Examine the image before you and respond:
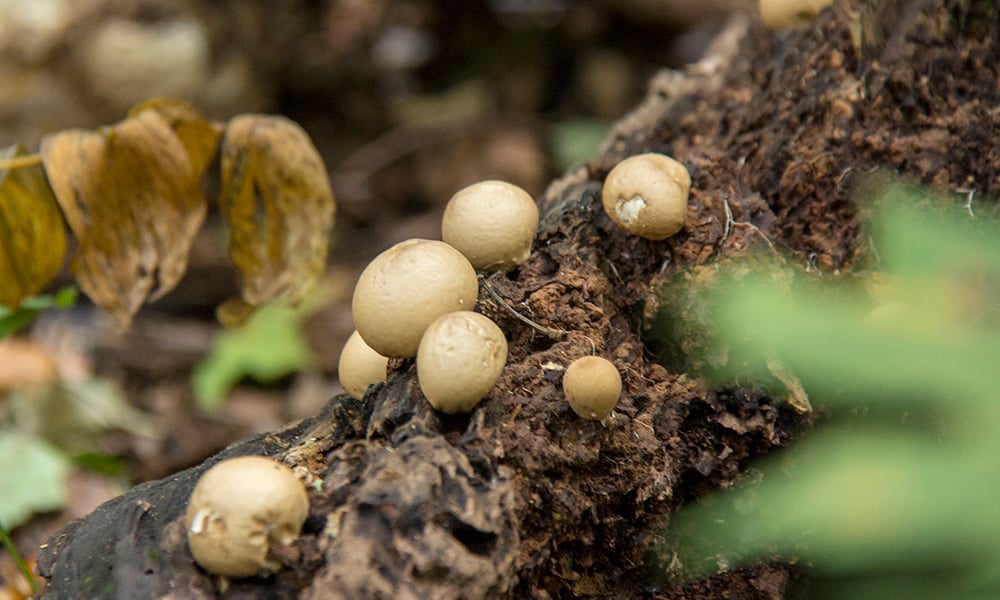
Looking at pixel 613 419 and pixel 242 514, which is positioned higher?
pixel 613 419

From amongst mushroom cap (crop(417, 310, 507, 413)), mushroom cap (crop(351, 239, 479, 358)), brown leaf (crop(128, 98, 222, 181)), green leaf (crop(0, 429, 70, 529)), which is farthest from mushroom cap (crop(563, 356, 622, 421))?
green leaf (crop(0, 429, 70, 529))

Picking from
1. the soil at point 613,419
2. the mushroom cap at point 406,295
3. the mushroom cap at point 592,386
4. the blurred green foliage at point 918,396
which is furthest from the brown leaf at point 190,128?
the blurred green foliage at point 918,396

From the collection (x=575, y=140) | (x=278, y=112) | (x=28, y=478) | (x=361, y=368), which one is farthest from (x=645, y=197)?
(x=278, y=112)

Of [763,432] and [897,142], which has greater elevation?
[897,142]

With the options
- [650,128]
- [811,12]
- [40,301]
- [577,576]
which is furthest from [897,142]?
[40,301]

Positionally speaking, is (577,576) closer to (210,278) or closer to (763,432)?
(763,432)

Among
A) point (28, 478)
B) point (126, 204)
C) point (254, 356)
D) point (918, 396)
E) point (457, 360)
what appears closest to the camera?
point (918, 396)

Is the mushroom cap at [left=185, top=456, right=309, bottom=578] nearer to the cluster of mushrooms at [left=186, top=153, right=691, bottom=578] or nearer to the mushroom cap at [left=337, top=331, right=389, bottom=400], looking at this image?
the cluster of mushrooms at [left=186, top=153, right=691, bottom=578]

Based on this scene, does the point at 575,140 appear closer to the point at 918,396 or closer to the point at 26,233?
the point at 26,233
